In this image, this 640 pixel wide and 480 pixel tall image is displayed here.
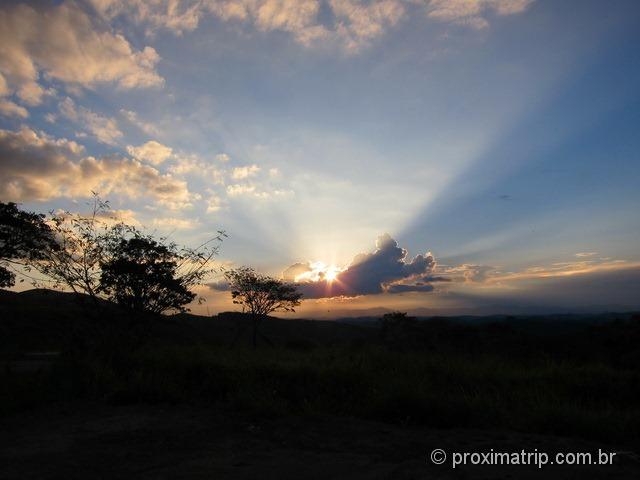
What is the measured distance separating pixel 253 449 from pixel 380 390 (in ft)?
9.80

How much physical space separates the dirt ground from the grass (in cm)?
54

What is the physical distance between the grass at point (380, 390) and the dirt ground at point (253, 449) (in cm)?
54

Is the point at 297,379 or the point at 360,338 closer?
the point at 297,379

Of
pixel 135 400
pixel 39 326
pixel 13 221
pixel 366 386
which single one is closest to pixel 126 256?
pixel 13 221

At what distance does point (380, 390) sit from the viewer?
290 inches

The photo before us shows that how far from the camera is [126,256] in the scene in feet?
62.5

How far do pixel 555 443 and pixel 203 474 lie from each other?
149 inches

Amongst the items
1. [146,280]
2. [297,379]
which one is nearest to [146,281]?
[146,280]

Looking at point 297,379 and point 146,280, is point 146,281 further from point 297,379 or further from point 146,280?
point 297,379

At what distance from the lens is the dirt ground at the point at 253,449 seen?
161 inches

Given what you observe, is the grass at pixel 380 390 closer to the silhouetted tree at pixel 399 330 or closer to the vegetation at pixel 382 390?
the vegetation at pixel 382 390

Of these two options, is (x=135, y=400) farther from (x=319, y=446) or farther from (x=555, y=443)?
(x=555, y=443)

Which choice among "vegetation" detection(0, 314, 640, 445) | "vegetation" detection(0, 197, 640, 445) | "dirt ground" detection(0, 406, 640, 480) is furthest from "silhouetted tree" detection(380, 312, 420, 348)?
"dirt ground" detection(0, 406, 640, 480)

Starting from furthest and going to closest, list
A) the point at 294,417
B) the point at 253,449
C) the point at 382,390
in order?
the point at 382,390, the point at 294,417, the point at 253,449
